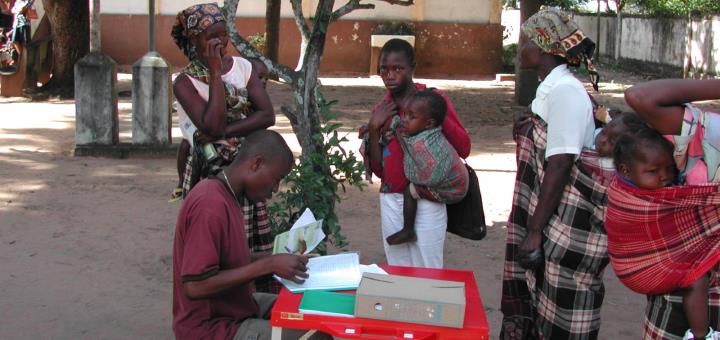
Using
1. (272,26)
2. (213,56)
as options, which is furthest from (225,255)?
(272,26)

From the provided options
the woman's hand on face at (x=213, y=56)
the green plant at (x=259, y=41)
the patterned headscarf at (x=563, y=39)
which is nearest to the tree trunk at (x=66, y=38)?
the green plant at (x=259, y=41)

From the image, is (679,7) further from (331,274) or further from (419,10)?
(331,274)

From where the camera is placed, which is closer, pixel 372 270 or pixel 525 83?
pixel 372 270

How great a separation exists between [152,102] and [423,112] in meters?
5.79

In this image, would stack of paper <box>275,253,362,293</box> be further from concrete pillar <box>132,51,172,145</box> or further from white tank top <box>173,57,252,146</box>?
concrete pillar <box>132,51,172,145</box>

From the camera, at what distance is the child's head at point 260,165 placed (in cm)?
293

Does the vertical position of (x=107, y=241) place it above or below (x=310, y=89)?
below

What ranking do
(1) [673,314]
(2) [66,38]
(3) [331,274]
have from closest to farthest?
(1) [673,314] → (3) [331,274] → (2) [66,38]

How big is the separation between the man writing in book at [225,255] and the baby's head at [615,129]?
114 centimetres

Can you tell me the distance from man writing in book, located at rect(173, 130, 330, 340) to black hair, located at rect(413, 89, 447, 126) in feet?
3.24

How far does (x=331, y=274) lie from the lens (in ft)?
10.1

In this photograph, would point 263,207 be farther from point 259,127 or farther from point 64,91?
point 64,91

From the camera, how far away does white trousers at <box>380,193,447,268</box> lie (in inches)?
156

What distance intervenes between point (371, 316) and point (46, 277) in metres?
3.26
